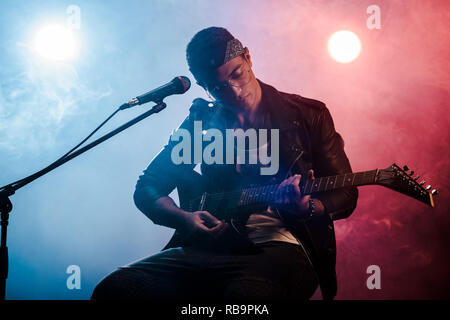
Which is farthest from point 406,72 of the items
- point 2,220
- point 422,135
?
point 2,220

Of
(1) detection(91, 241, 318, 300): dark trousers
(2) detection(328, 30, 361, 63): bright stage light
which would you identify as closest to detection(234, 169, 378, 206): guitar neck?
(1) detection(91, 241, 318, 300): dark trousers

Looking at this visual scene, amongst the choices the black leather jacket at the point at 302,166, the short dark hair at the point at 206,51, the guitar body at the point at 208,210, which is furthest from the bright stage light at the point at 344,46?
the guitar body at the point at 208,210

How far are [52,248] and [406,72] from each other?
10.00 ft

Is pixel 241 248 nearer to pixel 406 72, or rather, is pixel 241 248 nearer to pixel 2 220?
pixel 2 220

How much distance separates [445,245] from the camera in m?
2.53

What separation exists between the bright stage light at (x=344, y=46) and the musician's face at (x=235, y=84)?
0.79 meters

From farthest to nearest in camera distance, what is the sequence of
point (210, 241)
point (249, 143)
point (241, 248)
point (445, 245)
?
point (445, 245) < point (249, 143) < point (210, 241) < point (241, 248)

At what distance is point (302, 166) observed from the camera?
2117 millimetres

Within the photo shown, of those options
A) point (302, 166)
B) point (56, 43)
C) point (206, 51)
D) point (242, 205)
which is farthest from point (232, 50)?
point (56, 43)

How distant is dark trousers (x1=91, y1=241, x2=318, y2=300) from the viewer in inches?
68.6

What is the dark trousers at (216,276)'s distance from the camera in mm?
1743

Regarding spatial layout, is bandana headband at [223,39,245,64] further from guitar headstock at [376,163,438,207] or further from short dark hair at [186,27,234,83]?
guitar headstock at [376,163,438,207]
